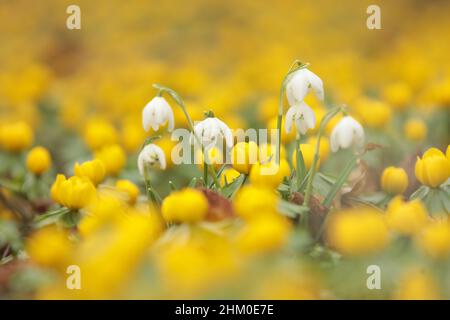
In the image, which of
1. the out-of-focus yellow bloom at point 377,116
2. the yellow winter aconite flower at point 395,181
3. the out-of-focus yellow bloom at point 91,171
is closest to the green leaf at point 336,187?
the yellow winter aconite flower at point 395,181

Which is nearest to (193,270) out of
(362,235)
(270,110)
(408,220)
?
(362,235)

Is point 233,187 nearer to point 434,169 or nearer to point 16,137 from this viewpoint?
point 434,169

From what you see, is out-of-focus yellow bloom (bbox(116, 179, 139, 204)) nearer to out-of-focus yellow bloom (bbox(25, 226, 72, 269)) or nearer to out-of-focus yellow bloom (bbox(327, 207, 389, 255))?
out-of-focus yellow bloom (bbox(25, 226, 72, 269))

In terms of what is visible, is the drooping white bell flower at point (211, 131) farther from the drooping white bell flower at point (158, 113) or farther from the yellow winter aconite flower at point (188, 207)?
the yellow winter aconite flower at point (188, 207)

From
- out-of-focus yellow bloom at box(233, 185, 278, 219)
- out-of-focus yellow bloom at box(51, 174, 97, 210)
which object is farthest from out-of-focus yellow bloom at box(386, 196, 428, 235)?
out-of-focus yellow bloom at box(51, 174, 97, 210)

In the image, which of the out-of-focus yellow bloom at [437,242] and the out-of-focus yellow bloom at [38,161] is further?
the out-of-focus yellow bloom at [38,161]

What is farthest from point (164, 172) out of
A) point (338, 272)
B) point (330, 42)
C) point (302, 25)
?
point (302, 25)

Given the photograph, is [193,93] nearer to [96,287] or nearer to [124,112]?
[124,112]
